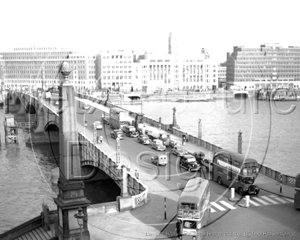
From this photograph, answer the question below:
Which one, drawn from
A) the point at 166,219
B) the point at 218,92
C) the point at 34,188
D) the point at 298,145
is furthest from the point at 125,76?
the point at 166,219

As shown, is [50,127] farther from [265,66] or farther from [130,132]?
[265,66]

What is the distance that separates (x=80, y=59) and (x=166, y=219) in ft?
380

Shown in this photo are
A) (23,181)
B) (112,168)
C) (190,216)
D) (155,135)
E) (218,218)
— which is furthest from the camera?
(155,135)

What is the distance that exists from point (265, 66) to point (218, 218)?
129 metres

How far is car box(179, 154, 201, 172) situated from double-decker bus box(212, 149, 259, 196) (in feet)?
7.49

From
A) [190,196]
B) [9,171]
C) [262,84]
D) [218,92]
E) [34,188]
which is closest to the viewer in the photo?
[190,196]

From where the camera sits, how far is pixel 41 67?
132875mm

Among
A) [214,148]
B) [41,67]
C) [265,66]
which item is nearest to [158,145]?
[214,148]

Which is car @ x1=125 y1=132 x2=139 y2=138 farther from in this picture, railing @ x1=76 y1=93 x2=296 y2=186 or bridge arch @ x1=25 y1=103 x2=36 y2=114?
bridge arch @ x1=25 y1=103 x2=36 y2=114

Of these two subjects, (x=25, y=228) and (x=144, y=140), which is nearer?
(x=25, y=228)

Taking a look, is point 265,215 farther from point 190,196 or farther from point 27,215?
point 27,215

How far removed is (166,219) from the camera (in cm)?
1802

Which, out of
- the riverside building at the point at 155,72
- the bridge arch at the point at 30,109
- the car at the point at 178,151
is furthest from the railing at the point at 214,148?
the riverside building at the point at 155,72

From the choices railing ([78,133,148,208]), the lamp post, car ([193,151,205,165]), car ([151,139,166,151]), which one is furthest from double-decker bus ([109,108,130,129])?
the lamp post
